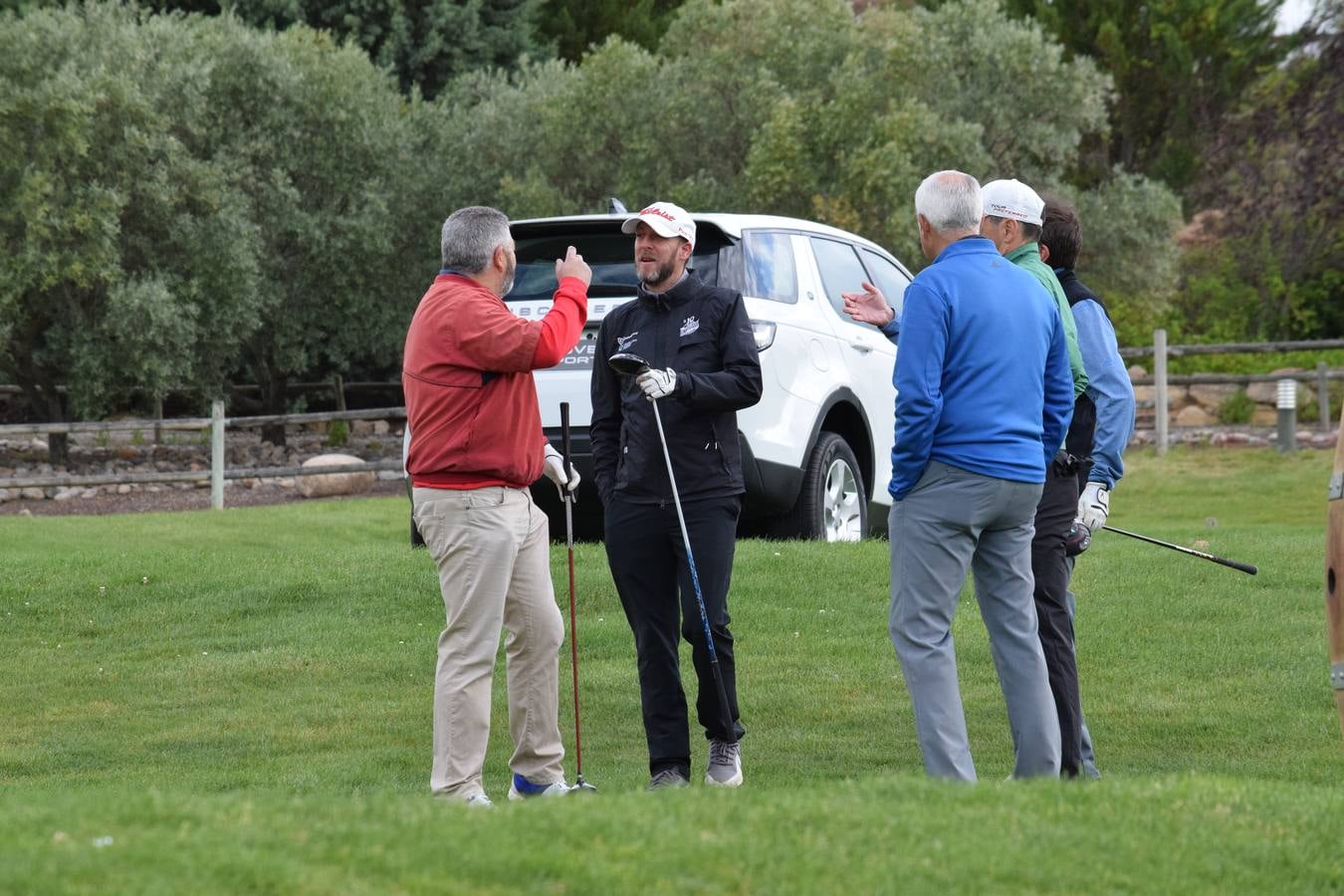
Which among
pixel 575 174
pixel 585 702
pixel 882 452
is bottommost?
pixel 585 702

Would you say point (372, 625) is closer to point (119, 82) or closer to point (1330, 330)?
point (119, 82)

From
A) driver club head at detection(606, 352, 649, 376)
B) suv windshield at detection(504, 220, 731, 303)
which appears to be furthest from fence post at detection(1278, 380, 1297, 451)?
driver club head at detection(606, 352, 649, 376)

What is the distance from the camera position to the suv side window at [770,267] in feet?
32.1

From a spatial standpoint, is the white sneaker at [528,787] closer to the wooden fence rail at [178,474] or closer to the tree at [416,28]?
the wooden fence rail at [178,474]

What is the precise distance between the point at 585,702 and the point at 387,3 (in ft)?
96.6

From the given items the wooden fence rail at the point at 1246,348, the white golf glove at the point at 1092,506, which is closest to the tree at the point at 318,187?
the wooden fence rail at the point at 1246,348

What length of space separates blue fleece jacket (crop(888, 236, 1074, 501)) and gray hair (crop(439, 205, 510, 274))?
147 cm

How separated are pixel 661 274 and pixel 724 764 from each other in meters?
1.82

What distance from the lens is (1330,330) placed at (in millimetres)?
36469

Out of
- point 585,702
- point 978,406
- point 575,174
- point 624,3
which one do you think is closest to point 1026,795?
point 978,406

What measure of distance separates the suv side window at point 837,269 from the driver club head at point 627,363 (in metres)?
4.17

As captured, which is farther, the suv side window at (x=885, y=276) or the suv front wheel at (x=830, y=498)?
the suv side window at (x=885, y=276)

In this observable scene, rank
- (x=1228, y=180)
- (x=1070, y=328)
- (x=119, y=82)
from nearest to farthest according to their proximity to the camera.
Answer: (x=1070, y=328)
(x=119, y=82)
(x=1228, y=180)

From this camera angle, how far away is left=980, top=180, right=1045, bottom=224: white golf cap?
6.23m
